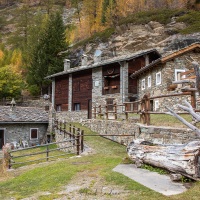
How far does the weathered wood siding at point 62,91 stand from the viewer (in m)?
32.5

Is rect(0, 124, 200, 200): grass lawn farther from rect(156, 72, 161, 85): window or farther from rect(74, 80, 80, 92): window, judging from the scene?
rect(74, 80, 80, 92): window

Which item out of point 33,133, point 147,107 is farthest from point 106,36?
point 147,107

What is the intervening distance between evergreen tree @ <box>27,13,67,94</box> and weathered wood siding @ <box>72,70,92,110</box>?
8.12m

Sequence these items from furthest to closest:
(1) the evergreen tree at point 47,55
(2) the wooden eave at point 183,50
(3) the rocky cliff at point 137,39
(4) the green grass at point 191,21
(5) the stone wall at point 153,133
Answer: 1. (1) the evergreen tree at point 47,55
2. (4) the green grass at point 191,21
3. (3) the rocky cliff at point 137,39
4. (2) the wooden eave at point 183,50
5. (5) the stone wall at point 153,133

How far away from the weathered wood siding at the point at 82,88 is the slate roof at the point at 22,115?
5.90 meters

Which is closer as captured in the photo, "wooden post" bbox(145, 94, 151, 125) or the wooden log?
the wooden log

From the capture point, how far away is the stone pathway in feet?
18.3

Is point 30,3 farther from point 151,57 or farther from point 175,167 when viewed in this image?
point 175,167

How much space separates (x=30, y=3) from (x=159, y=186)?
10047 centimetres

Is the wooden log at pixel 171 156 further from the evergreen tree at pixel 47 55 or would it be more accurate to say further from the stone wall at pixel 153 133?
the evergreen tree at pixel 47 55

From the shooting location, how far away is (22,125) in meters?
22.8

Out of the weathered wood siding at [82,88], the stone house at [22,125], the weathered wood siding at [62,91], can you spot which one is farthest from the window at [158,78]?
the weathered wood siding at [62,91]

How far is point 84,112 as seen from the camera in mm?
29297

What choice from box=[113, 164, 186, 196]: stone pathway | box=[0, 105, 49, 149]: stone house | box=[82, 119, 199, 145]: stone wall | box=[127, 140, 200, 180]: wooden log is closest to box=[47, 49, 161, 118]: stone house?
box=[0, 105, 49, 149]: stone house
